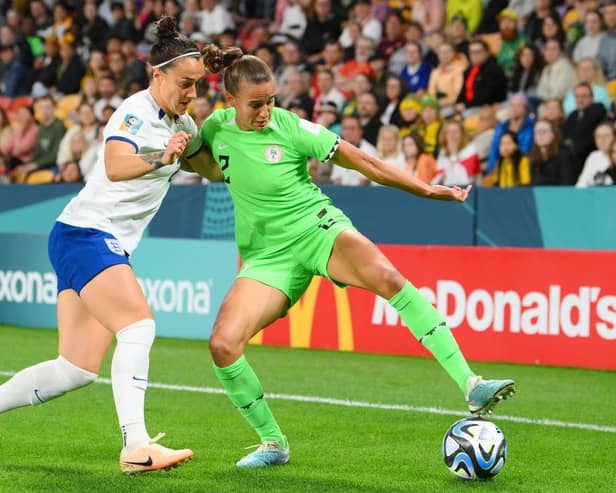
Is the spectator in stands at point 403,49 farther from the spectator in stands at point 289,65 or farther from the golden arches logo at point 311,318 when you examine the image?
the golden arches logo at point 311,318

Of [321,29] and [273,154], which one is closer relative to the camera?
[273,154]

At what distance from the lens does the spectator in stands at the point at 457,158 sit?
13.8 m

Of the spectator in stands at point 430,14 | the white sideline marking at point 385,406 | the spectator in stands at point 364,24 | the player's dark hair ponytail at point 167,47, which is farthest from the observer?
the spectator in stands at point 364,24

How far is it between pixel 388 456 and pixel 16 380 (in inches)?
77.8

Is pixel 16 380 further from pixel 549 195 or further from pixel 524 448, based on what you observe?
pixel 549 195

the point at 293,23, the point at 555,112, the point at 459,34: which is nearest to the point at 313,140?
the point at 555,112

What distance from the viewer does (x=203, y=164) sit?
653 centimetres

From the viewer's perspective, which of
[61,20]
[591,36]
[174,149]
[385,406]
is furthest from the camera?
[61,20]

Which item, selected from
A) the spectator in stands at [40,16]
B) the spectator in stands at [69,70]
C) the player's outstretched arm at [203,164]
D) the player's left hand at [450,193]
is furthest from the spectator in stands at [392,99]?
the player's left hand at [450,193]

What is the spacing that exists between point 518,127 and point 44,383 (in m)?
8.60

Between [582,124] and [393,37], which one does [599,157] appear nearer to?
[582,124]

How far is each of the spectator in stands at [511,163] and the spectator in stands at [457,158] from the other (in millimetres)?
441

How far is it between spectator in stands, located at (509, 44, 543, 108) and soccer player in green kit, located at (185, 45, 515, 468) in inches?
336

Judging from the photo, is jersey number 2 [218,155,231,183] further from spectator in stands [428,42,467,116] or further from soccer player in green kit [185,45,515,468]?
spectator in stands [428,42,467,116]
